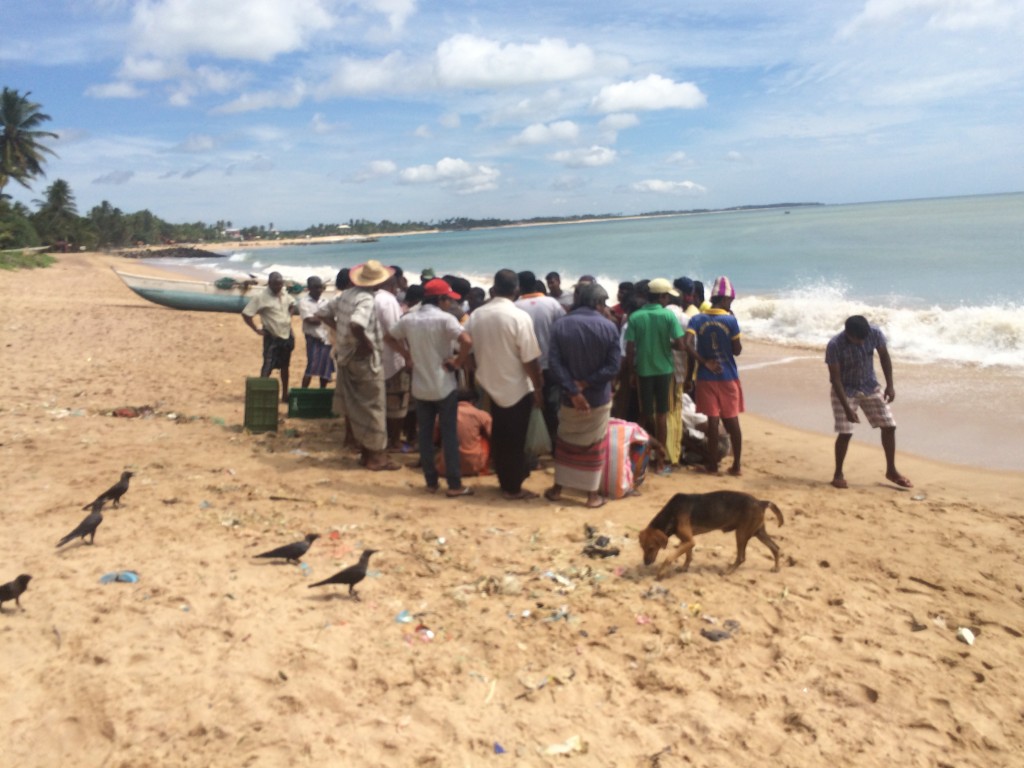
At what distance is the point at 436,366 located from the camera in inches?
233

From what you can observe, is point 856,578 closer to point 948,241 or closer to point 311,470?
point 311,470

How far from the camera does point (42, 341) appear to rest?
13.2 metres

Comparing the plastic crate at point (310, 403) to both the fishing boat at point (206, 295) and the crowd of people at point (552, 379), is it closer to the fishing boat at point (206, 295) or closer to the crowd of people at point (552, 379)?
the crowd of people at point (552, 379)

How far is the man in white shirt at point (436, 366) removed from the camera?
5.87 meters

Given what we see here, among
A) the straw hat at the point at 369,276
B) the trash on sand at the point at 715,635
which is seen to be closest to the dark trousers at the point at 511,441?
the straw hat at the point at 369,276

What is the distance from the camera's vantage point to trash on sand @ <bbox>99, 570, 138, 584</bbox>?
423 cm

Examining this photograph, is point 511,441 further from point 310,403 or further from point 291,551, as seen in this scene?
point 310,403

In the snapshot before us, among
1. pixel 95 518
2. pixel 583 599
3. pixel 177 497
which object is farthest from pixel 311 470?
pixel 583 599

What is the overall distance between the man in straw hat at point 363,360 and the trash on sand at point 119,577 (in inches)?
101

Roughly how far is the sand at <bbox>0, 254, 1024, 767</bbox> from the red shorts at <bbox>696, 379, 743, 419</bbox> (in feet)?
2.45

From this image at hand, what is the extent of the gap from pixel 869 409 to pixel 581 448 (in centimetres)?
253

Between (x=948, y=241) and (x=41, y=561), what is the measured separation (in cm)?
4642

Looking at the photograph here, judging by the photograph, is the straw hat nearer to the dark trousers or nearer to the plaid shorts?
the dark trousers

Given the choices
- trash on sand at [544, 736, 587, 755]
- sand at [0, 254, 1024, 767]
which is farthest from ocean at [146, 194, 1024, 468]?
trash on sand at [544, 736, 587, 755]
